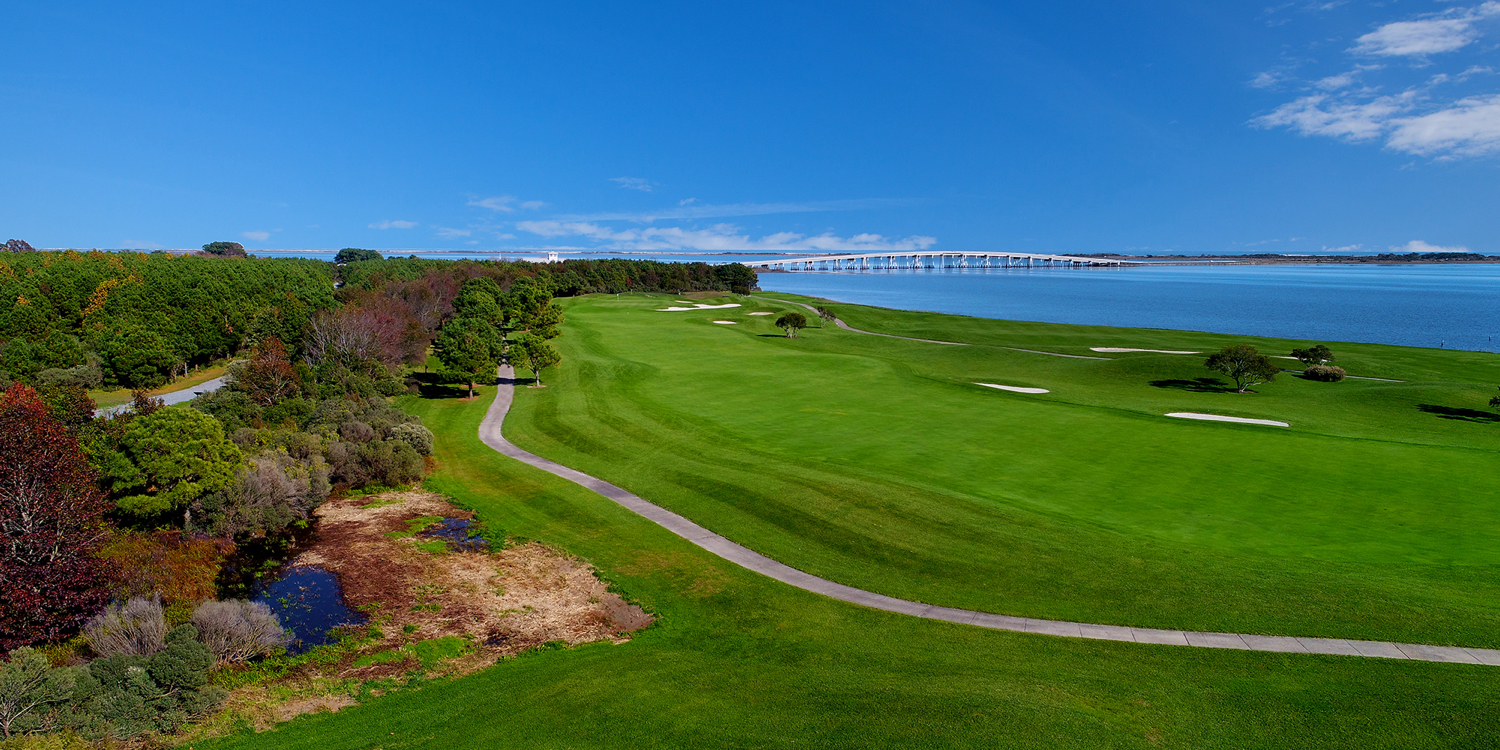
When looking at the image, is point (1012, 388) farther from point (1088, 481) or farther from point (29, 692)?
point (29, 692)

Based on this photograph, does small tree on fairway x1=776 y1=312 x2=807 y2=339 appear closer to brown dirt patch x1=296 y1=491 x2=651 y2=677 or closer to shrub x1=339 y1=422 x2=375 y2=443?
shrub x1=339 y1=422 x2=375 y2=443

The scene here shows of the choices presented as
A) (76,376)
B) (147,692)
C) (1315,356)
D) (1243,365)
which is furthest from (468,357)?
(1315,356)

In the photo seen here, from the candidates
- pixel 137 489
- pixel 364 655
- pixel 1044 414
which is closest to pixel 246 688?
pixel 364 655

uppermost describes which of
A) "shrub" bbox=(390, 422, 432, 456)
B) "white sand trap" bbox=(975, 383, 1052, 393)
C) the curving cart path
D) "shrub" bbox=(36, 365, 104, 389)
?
"shrub" bbox=(36, 365, 104, 389)

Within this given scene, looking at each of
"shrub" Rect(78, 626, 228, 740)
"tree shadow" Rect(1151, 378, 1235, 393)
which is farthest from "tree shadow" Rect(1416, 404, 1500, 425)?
"shrub" Rect(78, 626, 228, 740)

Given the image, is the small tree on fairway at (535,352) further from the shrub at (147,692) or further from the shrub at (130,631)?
the shrub at (147,692)

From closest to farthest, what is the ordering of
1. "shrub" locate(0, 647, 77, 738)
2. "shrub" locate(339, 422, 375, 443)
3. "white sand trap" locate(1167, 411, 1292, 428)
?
"shrub" locate(0, 647, 77, 738) < "shrub" locate(339, 422, 375, 443) < "white sand trap" locate(1167, 411, 1292, 428)

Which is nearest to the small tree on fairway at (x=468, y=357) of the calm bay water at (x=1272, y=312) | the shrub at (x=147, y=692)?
the shrub at (x=147, y=692)
